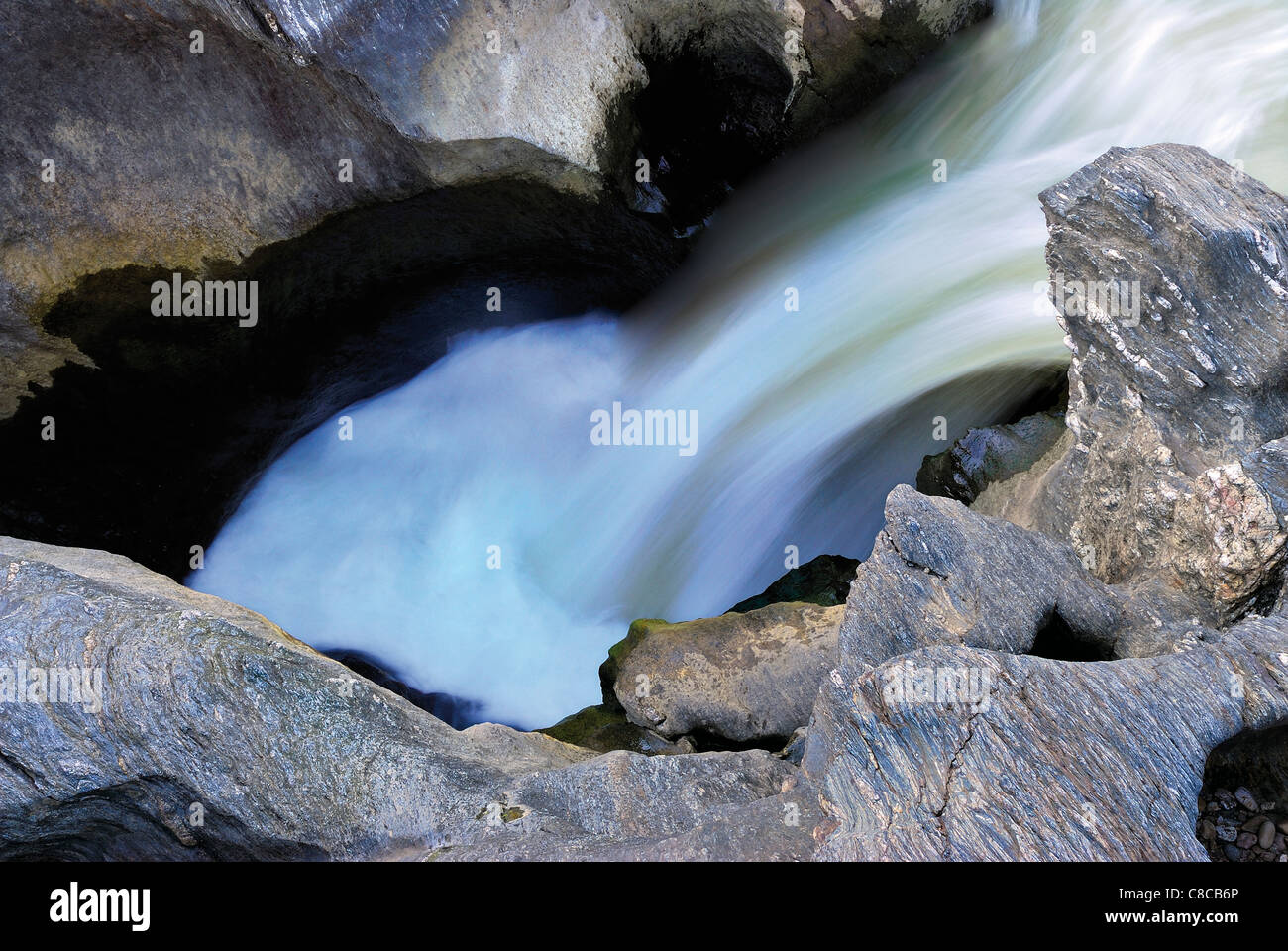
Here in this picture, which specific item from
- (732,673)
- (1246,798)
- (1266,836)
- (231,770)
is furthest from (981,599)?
(231,770)

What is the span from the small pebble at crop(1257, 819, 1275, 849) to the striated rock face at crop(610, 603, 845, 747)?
3142 millimetres

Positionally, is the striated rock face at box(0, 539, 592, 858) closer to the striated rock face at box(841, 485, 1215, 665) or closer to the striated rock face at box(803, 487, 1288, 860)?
the striated rock face at box(803, 487, 1288, 860)

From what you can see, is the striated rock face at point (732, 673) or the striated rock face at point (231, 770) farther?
the striated rock face at point (732, 673)

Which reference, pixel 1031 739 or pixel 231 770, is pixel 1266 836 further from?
pixel 231 770

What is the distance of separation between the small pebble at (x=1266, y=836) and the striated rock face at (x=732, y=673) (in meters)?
3.14

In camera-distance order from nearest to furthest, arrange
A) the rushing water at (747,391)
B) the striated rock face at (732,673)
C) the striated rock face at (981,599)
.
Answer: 1. the striated rock face at (981,599)
2. the striated rock face at (732,673)
3. the rushing water at (747,391)

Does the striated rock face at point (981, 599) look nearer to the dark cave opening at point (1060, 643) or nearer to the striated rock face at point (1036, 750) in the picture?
the dark cave opening at point (1060, 643)

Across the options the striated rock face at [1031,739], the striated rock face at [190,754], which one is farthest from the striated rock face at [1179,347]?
the striated rock face at [190,754]

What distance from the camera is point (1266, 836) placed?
484 cm

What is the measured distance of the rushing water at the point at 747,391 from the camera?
30.2 feet

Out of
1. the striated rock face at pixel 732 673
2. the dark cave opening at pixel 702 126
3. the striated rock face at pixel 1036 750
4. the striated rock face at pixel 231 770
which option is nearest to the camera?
the striated rock face at pixel 1036 750

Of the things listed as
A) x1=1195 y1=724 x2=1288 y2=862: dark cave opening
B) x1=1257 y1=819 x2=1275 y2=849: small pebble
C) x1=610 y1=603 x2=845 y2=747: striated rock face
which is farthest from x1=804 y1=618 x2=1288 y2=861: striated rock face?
x1=610 y1=603 x2=845 y2=747: striated rock face

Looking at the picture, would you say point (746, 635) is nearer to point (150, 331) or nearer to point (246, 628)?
point (246, 628)

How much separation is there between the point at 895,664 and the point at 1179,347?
10.0 feet
